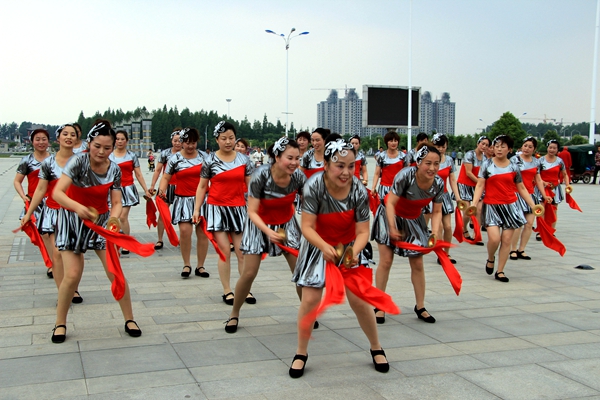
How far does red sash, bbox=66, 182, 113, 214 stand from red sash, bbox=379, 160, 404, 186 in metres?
6.19

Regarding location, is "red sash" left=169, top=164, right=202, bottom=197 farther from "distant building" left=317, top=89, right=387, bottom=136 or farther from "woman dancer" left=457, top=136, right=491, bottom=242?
"distant building" left=317, top=89, right=387, bottom=136

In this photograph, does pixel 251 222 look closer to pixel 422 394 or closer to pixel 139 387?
pixel 139 387

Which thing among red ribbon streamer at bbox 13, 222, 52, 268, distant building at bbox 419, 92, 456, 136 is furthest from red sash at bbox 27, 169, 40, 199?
distant building at bbox 419, 92, 456, 136

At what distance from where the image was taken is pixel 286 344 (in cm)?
563

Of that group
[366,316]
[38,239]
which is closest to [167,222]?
[38,239]

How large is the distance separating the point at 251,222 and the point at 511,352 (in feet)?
8.57

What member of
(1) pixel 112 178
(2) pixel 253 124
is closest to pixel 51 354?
(1) pixel 112 178

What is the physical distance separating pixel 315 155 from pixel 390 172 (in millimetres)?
1850

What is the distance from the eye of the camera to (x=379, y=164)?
11.3 m

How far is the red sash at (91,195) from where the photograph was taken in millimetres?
5762

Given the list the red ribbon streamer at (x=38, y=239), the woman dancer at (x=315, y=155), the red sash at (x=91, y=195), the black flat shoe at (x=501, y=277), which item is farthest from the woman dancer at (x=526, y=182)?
the red ribbon streamer at (x=38, y=239)

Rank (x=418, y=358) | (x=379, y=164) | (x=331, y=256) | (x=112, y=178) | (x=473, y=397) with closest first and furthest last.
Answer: (x=473, y=397) → (x=331, y=256) → (x=418, y=358) → (x=112, y=178) → (x=379, y=164)

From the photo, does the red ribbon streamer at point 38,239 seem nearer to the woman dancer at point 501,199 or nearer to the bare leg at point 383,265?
the bare leg at point 383,265

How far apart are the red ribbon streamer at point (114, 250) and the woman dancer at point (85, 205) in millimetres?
117
